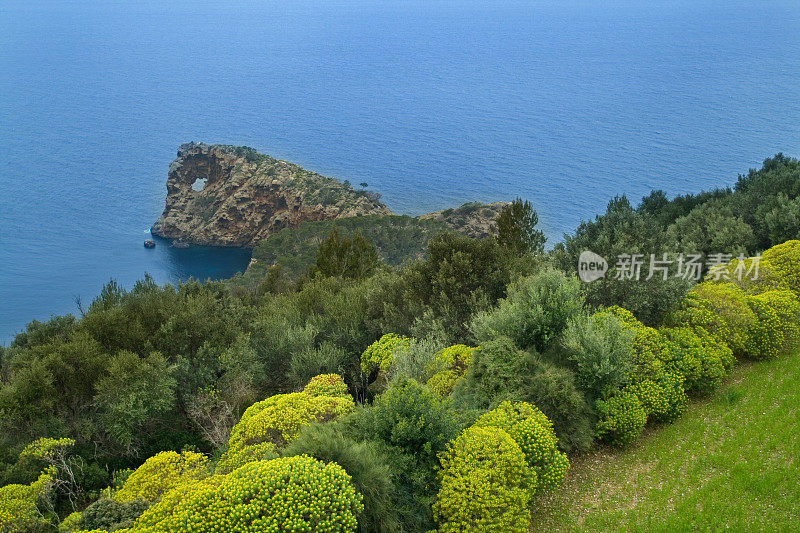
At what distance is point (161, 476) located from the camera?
1366 cm

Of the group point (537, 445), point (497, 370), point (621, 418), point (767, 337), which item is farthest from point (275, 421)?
point (767, 337)

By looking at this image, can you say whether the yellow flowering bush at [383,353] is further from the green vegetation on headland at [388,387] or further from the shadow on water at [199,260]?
the shadow on water at [199,260]

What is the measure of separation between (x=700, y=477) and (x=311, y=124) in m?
147

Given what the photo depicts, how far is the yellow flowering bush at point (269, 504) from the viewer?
10.5 m

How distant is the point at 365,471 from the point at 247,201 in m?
97.2

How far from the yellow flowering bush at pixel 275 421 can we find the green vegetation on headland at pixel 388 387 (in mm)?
60

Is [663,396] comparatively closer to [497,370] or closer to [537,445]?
[497,370]

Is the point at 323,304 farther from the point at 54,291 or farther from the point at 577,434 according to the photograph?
the point at 54,291

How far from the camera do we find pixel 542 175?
110 metres

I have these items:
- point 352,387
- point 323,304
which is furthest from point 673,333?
point 323,304

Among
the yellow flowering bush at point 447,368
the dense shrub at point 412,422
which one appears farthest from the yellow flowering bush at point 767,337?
the dense shrub at point 412,422
